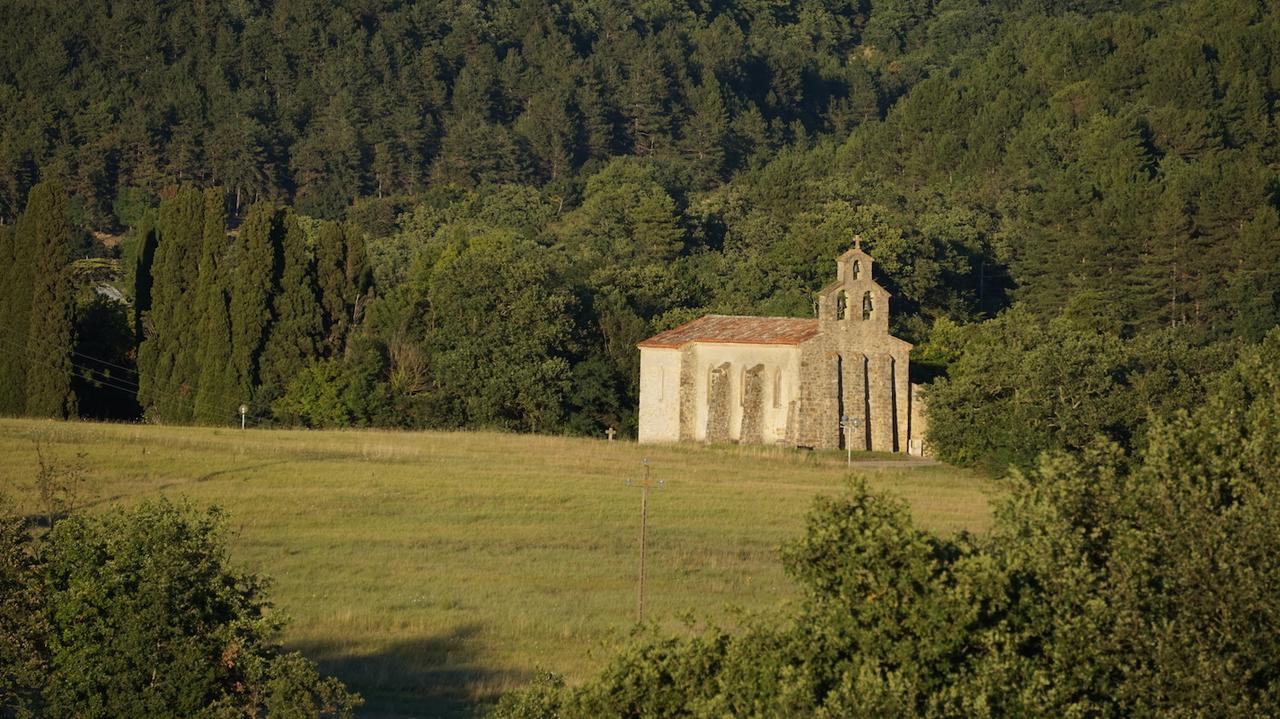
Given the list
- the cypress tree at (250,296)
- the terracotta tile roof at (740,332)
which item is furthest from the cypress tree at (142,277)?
the terracotta tile roof at (740,332)

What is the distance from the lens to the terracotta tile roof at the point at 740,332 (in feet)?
199

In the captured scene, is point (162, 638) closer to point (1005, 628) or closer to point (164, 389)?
point (1005, 628)

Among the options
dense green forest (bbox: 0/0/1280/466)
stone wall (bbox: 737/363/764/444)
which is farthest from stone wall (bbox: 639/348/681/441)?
dense green forest (bbox: 0/0/1280/466)

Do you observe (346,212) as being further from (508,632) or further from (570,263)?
(508,632)

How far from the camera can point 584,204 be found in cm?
12100

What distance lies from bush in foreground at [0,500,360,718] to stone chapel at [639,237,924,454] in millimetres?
38764

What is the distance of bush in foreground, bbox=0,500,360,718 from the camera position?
66.2 ft

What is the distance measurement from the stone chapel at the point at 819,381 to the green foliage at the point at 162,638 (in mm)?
38794

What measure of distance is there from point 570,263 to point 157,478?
4611 cm

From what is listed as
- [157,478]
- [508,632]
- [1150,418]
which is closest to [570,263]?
[157,478]

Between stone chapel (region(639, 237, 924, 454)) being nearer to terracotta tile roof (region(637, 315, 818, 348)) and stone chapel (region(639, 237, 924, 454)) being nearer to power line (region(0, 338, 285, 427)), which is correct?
terracotta tile roof (region(637, 315, 818, 348))

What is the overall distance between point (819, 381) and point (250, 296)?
21.4 m

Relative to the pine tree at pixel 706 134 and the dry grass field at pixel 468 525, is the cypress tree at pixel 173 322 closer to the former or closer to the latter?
the dry grass field at pixel 468 525

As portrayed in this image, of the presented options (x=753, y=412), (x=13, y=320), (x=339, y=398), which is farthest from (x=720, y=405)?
(x=13, y=320)
